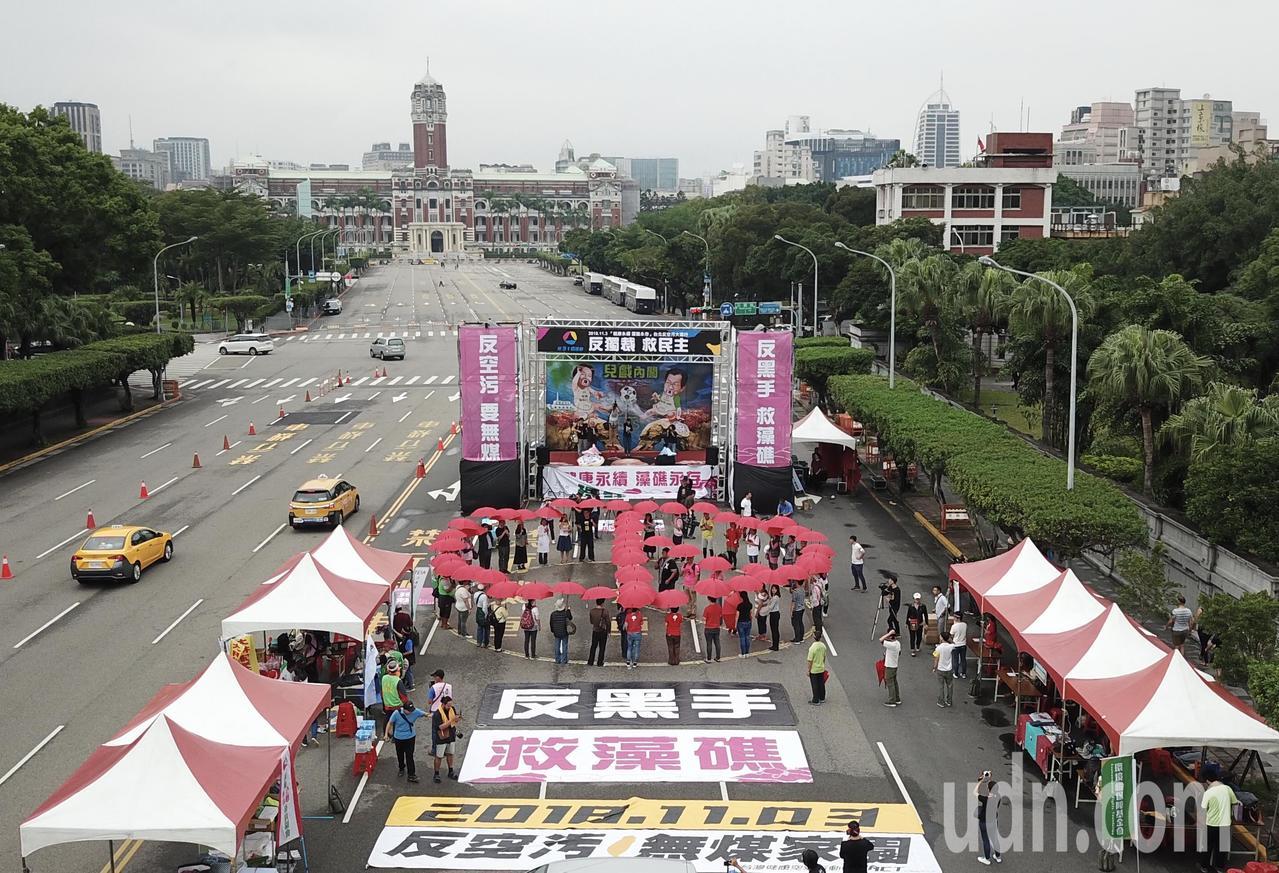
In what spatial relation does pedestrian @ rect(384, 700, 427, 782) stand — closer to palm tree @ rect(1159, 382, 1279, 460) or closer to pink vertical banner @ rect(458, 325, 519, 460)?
pink vertical banner @ rect(458, 325, 519, 460)

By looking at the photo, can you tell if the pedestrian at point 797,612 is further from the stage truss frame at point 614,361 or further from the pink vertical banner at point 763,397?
the stage truss frame at point 614,361

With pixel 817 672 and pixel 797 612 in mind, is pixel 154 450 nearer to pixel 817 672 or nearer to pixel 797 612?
pixel 797 612

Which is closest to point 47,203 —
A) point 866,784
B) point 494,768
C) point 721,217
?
point 494,768

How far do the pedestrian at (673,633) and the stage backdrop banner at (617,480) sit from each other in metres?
13.6

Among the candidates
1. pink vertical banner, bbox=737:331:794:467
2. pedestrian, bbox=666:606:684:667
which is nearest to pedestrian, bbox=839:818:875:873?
pedestrian, bbox=666:606:684:667

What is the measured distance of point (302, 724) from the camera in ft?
54.3

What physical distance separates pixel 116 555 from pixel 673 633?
1397 centimetres

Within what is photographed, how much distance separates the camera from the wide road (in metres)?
21.1

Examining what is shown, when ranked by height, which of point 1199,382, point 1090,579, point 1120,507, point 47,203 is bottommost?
point 1090,579

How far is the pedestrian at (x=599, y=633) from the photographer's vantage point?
22906 mm

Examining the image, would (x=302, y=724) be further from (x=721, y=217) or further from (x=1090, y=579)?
(x=721, y=217)

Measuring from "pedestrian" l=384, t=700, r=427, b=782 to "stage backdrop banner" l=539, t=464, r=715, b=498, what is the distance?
1883 centimetres

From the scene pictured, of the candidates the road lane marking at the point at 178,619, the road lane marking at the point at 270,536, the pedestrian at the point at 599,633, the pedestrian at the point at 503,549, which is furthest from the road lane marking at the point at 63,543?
the pedestrian at the point at 599,633

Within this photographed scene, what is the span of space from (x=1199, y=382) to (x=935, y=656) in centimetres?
1492
